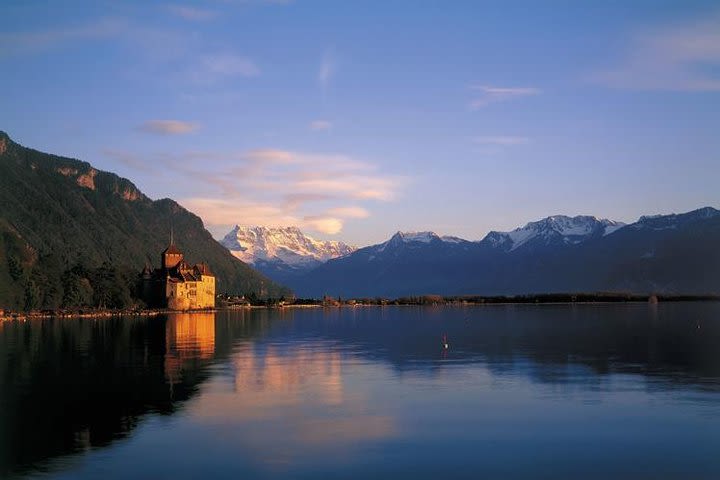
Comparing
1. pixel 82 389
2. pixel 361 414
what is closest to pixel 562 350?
pixel 361 414

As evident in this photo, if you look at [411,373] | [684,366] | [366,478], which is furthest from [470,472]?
[684,366]

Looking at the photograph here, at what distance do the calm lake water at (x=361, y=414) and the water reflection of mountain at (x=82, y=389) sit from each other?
0.17m

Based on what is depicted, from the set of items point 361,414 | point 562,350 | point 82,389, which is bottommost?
point 361,414

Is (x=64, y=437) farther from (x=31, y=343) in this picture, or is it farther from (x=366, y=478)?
(x=31, y=343)

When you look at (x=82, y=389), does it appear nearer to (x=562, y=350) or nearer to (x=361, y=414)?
(x=361, y=414)

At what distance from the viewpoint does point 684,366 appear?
66.4 meters

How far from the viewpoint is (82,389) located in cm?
5331

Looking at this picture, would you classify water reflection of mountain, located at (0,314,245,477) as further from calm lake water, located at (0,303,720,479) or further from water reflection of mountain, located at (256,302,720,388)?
water reflection of mountain, located at (256,302,720,388)

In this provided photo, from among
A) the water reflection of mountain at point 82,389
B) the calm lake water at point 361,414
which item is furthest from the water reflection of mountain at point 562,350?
the water reflection of mountain at point 82,389

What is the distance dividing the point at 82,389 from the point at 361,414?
20880 millimetres

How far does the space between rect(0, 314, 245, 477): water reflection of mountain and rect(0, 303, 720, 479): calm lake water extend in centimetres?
17

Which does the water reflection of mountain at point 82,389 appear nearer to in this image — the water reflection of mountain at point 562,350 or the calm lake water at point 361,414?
the calm lake water at point 361,414

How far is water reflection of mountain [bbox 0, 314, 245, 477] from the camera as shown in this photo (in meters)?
37.4

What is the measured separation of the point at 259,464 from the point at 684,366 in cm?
4596
